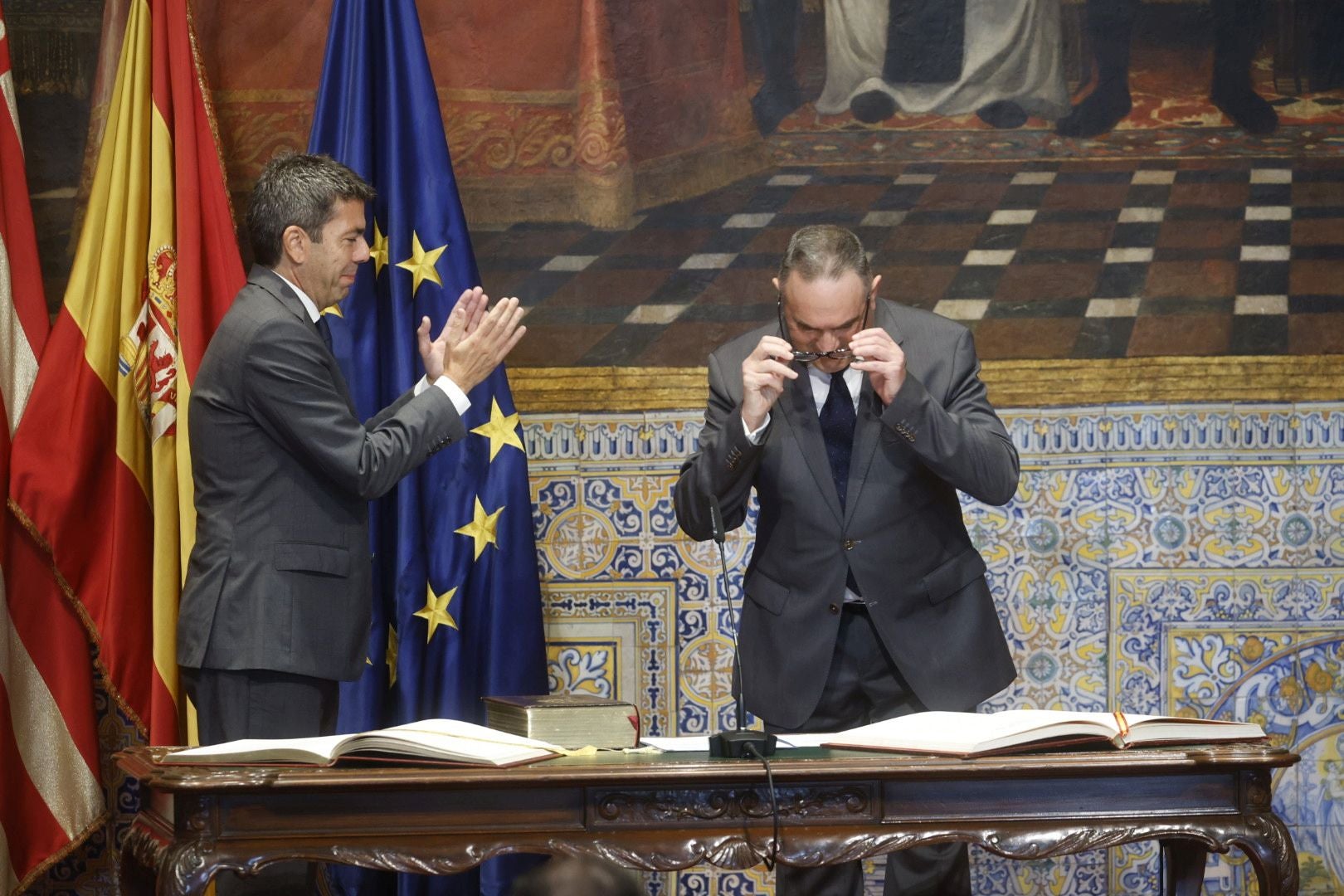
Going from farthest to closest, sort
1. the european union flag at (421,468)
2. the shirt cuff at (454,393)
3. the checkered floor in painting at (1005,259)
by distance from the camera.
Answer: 1. the checkered floor in painting at (1005,259)
2. the european union flag at (421,468)
3. the shirt cuff at (454,393)

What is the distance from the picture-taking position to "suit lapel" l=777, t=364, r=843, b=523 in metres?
3.37

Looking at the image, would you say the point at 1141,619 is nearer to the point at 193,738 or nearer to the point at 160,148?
the point at 193,738

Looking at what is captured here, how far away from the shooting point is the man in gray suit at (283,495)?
11.1 ft

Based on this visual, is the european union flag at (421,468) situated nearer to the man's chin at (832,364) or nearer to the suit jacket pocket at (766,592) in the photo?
the suit jacket pocket at (766,592)

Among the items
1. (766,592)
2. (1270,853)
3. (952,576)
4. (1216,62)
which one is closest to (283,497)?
(766,592)

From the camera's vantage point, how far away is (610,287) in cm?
469

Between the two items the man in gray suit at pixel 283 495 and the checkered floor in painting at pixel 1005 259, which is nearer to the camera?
the man in gray suit at pixel 283 495

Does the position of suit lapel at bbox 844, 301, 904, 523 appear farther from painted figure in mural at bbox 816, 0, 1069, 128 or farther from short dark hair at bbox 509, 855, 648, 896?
short dark hair at bbox 509, 855, 648, 896

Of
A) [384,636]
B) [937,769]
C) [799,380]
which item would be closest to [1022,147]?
[799,380]

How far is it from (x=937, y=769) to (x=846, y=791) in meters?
0.16

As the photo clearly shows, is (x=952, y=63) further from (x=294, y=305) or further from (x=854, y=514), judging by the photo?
(x=294, y=305)

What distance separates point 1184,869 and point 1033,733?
2.26 feet

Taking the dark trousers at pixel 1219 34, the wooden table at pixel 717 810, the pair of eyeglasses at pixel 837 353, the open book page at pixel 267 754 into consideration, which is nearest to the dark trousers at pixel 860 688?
the pair of eyeglasses at pixel 837 353

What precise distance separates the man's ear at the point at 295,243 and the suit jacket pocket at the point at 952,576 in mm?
1571
